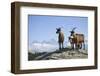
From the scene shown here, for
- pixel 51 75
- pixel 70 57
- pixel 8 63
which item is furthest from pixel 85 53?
pixel 8 63

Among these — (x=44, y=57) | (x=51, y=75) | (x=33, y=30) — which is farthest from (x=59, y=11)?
(x=51, y=75)

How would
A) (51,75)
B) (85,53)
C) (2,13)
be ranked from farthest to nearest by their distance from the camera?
(85,53)
(51,75)
(2,13)

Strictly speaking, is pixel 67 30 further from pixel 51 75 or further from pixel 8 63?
pixel 8 63

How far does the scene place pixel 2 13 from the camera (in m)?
1.64

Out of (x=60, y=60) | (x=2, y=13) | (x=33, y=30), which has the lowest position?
(x=60, y=60)

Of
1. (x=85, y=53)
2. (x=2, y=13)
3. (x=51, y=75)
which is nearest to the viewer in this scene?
(x=2, y=13)

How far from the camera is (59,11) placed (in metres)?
1.78

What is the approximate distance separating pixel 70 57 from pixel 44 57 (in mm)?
213

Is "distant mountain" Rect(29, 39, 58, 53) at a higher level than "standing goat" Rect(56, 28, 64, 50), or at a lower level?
lower

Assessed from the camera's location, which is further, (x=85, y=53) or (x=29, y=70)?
(x=85, y=53)

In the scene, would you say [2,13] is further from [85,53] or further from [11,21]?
[85,53]

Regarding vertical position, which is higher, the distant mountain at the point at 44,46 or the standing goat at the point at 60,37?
the standing goat at the point at 60,37

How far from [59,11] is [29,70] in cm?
48

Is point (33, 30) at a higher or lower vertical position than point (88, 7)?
lower
